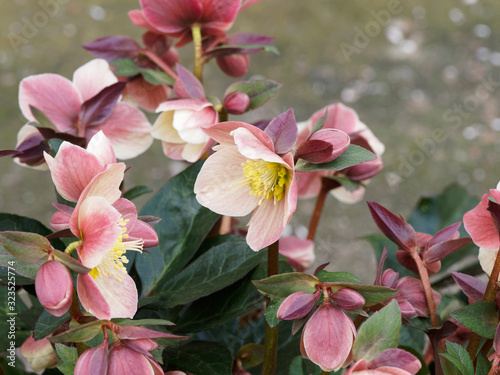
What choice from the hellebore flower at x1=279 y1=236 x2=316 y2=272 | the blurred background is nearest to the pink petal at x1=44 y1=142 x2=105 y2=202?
the hellebore flower at x1=279 y1=236 x2=316 y2=272

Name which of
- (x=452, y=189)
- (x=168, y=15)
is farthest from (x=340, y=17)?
(x=168, y=15)

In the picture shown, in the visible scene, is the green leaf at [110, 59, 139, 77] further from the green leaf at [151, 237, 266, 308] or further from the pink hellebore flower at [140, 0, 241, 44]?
the green leaf at [151, 237, 266, 308]

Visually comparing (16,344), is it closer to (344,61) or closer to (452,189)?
(452,189)

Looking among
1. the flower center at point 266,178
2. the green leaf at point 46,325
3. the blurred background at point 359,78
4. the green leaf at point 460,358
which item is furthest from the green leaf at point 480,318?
the blurred background at point 359,78

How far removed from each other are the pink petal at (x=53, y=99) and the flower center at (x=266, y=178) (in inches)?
6.9

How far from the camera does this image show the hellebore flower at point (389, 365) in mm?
283

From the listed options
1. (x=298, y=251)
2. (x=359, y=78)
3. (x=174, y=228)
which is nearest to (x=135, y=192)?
(x=174, y=228)

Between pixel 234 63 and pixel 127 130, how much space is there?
0.13 metres

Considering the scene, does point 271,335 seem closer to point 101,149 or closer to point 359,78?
point 101,149

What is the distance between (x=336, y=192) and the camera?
0.60 m

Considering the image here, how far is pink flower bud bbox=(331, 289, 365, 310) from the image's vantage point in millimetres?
305

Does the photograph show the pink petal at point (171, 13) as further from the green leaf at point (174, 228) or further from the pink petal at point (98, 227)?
the pink petal at point (98, 227)

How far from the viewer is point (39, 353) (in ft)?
1.30

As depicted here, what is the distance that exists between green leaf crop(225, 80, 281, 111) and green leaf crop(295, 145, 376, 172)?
13cm
